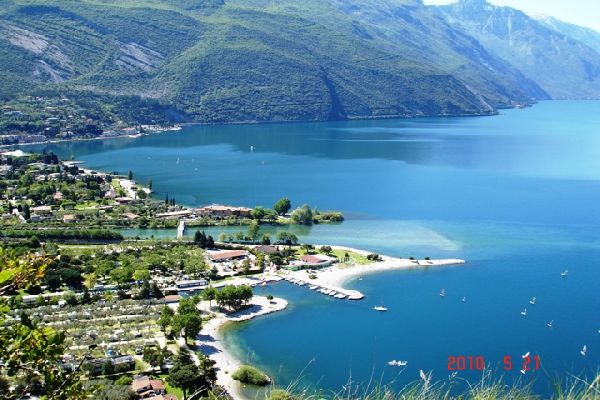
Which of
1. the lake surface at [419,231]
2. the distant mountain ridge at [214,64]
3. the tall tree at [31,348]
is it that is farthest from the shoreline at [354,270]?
the distant mountain ridge at [214,64]

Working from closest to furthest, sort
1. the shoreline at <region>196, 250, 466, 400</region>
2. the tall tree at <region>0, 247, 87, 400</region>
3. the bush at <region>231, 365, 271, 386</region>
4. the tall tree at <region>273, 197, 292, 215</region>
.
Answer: the tall tree at <region>0, 247, 87, 400</region> < the bush at <region>231, 365, 271, 386</region> < the shoreline at <region>196, 250, 466, 400</region> < the tall tree at <region>273, 197, 292, 215</region>

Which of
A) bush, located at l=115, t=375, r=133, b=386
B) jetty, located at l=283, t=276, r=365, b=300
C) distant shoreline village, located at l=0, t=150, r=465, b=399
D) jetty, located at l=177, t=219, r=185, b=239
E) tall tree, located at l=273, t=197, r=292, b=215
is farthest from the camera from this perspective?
tall tree, located at l=273, t=197, r=292, b=215

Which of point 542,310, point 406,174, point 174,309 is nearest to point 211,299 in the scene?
point 174,309

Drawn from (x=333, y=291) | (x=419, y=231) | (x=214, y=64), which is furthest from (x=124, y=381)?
(x=214, y=64)

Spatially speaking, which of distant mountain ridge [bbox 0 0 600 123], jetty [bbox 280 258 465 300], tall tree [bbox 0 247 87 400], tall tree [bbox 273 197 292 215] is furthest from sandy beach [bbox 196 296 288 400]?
distant mountain ridge [bbox 0 0 600 123]

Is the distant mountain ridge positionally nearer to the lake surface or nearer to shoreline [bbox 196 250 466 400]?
the lake surface

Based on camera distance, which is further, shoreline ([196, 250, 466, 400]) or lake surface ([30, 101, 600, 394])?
lake surface ([30, 101, 600, 394])
